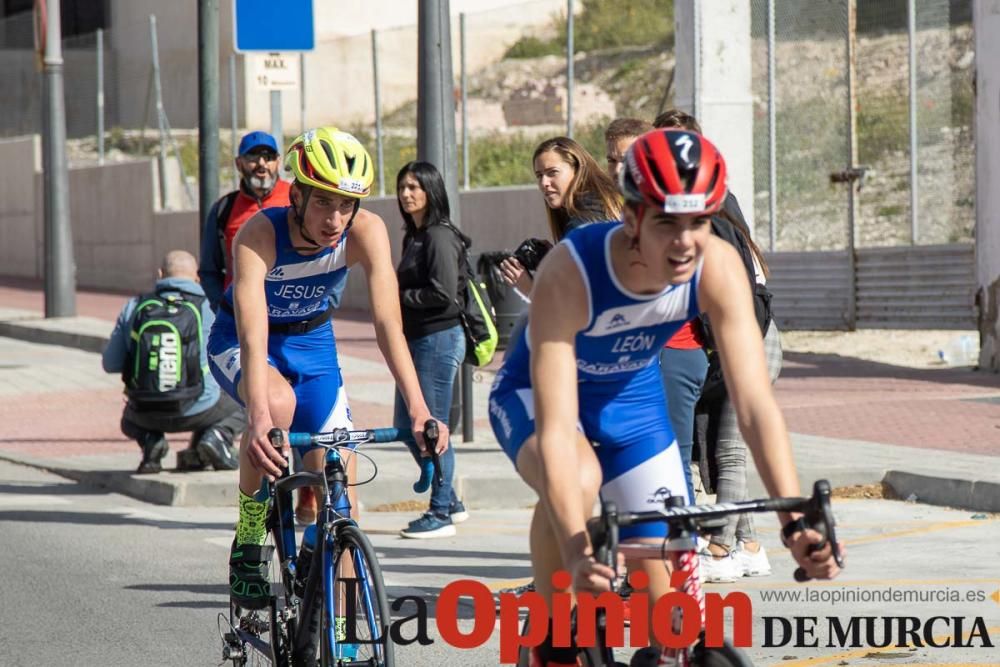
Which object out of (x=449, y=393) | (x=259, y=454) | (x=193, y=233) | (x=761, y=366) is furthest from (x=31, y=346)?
(x=761, y=366)

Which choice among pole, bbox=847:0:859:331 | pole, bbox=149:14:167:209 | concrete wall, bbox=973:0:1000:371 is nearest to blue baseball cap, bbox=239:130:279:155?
concrete wall, bbox=973:0:1000:371

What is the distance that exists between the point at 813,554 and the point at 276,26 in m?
9.24

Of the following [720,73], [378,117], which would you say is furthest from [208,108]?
[378,117]

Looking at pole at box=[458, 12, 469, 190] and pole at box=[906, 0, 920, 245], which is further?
pole at box=[458, 12, 469, 190]

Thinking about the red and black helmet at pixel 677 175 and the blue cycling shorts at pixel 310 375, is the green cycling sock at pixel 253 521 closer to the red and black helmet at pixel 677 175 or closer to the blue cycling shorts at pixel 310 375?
the blue cycling shorts at pixel 310 375

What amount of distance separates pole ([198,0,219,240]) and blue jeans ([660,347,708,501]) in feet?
25.1

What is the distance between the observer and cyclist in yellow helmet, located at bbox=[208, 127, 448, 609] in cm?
543

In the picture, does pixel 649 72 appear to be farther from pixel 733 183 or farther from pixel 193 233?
pixel 733 183

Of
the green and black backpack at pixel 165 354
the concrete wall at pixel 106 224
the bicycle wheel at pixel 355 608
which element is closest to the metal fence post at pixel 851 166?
the concrete wall at pixel 106 224

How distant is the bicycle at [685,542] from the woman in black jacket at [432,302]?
542 centimetres

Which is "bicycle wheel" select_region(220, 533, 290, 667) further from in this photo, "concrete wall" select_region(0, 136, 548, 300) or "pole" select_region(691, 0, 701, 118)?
"concrete wall" select_region(0, 136, 548, 300)

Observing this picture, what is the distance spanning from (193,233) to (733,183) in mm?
14631

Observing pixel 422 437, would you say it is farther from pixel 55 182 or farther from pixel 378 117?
pixel 378 117

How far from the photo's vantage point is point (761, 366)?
419 centimetres
